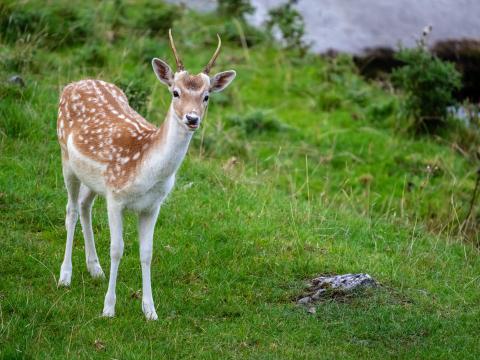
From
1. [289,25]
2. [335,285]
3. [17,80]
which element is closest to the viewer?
[335,285]

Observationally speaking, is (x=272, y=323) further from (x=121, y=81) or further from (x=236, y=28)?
(x=236, y=28)

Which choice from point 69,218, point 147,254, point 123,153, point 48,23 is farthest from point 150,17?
point 147,254

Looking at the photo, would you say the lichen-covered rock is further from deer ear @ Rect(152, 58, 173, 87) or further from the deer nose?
deer ear @ Rect(152, 58, 173, 87)

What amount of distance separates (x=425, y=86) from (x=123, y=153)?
737 centimetres

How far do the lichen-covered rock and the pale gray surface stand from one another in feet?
28.7

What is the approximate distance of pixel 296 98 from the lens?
14469 mm

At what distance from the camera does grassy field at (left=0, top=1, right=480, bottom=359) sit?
6.94 m

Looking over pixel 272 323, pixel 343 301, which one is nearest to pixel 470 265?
pixel 343 301

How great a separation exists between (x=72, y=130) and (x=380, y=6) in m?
10.6

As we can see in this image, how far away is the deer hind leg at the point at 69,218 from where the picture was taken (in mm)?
7699

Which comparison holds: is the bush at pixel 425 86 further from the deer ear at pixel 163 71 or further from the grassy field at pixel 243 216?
the deer ear at pixel 163 71

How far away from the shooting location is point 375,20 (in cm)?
1669

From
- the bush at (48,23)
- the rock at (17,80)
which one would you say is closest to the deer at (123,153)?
the rock at (17,80)

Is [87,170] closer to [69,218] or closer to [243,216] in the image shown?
[69,218]
